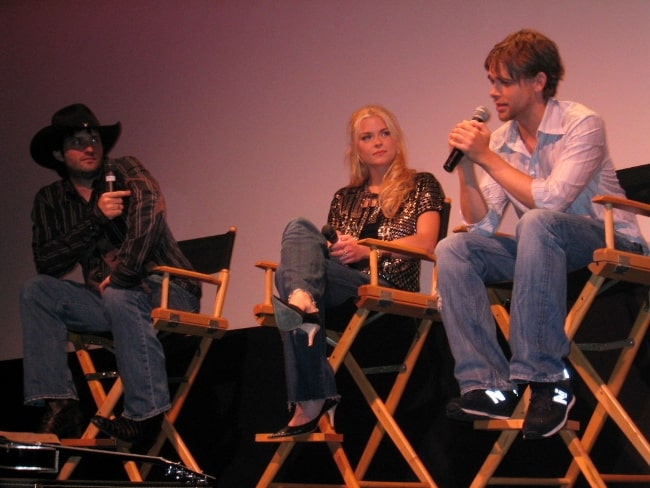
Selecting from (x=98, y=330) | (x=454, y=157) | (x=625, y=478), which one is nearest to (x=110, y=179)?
(x=98, y=330)

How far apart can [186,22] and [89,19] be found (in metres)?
0.72

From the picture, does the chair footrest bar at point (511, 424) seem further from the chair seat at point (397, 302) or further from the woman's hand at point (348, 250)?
the woman's hand at point (348, 250)

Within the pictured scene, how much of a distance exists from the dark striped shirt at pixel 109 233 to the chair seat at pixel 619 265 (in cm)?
160

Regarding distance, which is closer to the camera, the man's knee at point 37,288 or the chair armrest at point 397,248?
the chair armrest at point 397,248

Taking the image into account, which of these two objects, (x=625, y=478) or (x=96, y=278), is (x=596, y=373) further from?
(x=96, y=278)

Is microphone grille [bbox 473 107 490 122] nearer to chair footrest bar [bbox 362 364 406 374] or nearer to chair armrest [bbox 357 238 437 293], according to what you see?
chair armrest [bbox 357 238 437 293]

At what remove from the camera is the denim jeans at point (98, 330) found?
3.26m

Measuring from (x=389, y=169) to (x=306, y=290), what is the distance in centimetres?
85

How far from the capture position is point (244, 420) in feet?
12.5

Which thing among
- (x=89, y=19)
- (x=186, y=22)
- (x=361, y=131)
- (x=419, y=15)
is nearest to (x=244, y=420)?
(x=361, y=131)

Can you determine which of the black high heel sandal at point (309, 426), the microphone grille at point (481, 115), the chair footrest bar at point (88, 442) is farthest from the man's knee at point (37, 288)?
the microphone grille at point (481, 115)

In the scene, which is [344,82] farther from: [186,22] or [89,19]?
[89,19]

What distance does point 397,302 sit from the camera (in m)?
2.99

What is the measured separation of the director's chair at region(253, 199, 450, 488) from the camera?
117 inches
